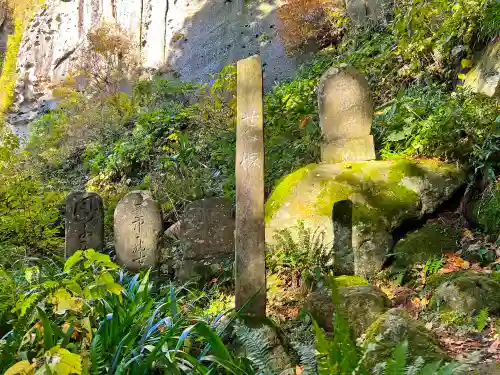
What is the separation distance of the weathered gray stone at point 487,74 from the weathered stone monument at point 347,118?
1.30 metres

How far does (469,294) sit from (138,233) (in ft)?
12.3

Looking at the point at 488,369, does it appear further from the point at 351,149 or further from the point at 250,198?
the point at 351,149

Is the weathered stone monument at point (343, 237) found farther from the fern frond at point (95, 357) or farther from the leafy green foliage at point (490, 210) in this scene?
the fern frond at point (95, 357)

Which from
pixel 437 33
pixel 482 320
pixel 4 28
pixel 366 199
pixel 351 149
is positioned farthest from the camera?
pixel 4 28

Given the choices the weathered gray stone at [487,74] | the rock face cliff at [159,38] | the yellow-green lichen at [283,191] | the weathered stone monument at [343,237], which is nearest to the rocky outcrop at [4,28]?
the rock face cliff at [159,38]

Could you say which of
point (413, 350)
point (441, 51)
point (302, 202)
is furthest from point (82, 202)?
point (441, 51)

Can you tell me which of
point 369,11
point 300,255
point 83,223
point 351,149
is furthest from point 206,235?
point 369,11

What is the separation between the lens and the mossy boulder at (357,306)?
2934 millimetres

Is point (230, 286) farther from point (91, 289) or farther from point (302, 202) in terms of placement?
point (91, 289)

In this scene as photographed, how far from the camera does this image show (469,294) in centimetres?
297

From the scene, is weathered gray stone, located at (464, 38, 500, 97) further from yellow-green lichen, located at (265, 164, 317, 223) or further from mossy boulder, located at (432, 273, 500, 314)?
mossy boulder, located at (432, 273, 500, 314)

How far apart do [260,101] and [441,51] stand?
450cm

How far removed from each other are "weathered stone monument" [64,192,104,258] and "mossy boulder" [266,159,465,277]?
244 centimetres

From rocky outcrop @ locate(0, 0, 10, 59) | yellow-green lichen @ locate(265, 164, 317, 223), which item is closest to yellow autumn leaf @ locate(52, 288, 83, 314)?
yellow-green lichen @ locate(265, 164, 317, 223)
